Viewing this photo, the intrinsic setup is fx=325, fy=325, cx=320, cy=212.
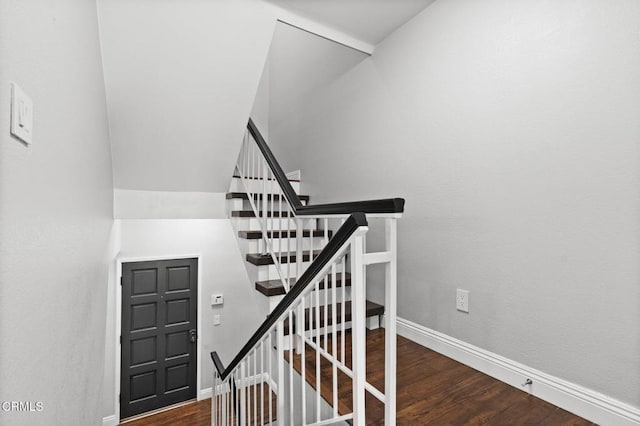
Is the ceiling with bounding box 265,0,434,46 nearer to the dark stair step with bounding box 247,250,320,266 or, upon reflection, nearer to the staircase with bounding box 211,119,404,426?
the staircase with bounding box 211,119,404,426

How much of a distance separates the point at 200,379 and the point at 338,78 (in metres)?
4.23

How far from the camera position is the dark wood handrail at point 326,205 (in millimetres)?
1295

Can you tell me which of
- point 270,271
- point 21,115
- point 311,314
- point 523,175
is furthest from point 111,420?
point 523,175

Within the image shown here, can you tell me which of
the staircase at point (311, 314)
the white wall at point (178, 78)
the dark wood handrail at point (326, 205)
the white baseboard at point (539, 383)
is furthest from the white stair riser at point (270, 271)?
the white wall at point (178, 78)

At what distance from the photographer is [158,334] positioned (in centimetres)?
423

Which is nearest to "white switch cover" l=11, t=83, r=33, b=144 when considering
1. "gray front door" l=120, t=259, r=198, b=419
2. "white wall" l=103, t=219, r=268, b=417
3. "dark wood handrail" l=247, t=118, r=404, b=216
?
"dark wood handrail" l=247, t=118, r=404, b=216

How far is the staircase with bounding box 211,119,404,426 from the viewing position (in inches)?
47.7

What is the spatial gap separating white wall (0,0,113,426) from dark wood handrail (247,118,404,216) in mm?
1096

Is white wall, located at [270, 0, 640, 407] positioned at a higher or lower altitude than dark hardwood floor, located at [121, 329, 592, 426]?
higher

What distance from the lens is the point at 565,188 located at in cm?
156

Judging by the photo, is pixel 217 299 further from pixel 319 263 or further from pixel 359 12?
pixel 359 12

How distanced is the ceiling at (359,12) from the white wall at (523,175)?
0.10m

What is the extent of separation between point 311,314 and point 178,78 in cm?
188

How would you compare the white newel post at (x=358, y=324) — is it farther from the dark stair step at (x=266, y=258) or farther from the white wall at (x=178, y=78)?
the white wall at (x=178, y=78)
